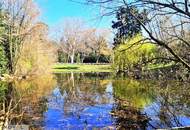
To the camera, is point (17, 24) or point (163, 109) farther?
point (17, 24)

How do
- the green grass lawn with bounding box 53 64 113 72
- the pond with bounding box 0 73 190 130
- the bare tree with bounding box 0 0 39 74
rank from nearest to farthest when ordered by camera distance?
1. the pond with bounding box 0 73 190 130
2. the bare tree with bounding box 0 0 39 74
3. the green grass lawn with bounding box 53 64 113 72

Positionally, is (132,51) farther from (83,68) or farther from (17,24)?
(83,68)

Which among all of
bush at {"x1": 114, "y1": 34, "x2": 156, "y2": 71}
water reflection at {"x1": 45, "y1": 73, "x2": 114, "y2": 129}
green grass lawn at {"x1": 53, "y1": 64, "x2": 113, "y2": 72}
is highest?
bush at {"x1": 114, "y1": 34, "x2": 156, "y2": 71}

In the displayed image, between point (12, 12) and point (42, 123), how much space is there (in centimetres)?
3295

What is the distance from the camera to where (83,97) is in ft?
78.9

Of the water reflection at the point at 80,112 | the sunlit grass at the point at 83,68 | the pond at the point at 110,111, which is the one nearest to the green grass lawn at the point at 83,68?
the sunlit grass at the point at 83,68

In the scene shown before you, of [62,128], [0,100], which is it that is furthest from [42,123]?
[0,100]

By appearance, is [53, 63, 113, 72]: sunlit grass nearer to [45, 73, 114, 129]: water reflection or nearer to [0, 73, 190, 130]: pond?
[45, 73, 114, 129]: water reflection

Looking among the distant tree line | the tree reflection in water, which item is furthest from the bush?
the distant tree line

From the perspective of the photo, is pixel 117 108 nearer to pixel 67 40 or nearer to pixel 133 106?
pixel 133 106

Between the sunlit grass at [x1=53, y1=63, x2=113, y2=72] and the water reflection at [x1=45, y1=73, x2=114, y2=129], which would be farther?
the sunlit grass at [x1=53, y1=63, x2=113, y2=72]

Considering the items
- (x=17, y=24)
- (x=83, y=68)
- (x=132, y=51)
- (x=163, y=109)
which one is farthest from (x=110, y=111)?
(x=83, y=68)

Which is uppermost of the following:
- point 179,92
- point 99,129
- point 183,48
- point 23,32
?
point 23,32

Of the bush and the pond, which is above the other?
the bush
